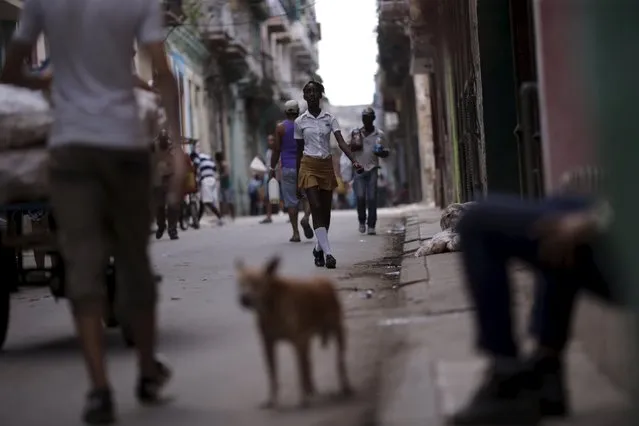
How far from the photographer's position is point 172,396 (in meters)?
5.95

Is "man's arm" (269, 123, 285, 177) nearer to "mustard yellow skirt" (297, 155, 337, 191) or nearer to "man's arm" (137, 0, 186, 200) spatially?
"mustard yellow skirt" (297, 155, 337, 191)

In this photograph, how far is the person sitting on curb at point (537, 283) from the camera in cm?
447

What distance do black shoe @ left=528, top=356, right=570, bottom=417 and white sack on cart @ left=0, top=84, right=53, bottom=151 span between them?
3506 millimetres

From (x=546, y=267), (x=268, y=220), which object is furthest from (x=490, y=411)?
(x=268, y=220)

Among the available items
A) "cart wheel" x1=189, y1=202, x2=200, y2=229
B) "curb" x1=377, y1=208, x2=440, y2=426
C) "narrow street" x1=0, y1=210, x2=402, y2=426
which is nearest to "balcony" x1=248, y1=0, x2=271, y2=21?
"cart wheel" x1=189, y1=202, x2=200, y2=229

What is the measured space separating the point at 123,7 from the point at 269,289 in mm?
1409

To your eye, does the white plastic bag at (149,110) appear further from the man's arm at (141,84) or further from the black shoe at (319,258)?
the black shoe at (319,258)

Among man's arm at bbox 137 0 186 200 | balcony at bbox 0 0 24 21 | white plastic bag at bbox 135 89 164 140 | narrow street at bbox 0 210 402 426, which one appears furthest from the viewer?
balcony at bbox 0 0 24 21

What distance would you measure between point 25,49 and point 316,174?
622 cm

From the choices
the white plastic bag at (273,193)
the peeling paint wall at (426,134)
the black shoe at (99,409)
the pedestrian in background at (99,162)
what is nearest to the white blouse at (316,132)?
the pedestrian in background at (99,162)

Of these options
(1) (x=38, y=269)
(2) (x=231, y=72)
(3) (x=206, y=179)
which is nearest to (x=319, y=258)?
(1) (x=38, y=269)

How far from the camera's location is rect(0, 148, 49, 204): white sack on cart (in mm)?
7098

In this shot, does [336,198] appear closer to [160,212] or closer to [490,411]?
[160,212]

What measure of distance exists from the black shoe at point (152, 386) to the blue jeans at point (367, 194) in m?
11.7
